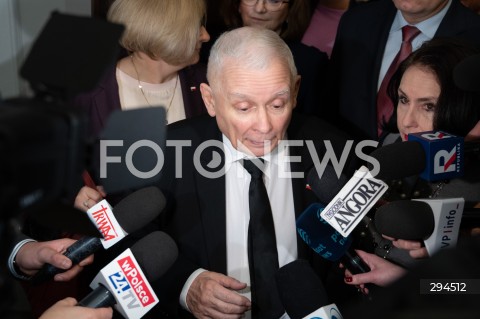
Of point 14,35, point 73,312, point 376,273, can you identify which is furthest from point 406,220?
point 14,35

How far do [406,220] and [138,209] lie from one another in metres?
0.63

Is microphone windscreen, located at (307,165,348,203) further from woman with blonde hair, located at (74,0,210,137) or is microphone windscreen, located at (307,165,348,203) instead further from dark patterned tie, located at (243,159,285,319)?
woman with blonde hair, located at (74,0,210,137)

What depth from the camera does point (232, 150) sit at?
1903mm

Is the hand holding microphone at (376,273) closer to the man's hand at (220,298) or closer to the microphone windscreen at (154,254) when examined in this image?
the man's hand at (220,298)

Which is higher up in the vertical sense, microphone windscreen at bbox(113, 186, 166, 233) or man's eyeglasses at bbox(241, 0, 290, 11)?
man's eyeglasses at bbox(241, 0, 290, 11)

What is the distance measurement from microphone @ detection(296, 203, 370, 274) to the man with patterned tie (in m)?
0.20

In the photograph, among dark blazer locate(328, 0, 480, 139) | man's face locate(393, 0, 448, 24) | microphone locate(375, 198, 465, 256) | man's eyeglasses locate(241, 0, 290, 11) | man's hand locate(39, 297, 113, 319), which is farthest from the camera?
man's eyeglasses locate(241, 0, 290, 11)

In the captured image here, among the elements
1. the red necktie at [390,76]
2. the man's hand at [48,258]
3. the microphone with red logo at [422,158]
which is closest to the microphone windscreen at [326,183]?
the microphone with red logo at [422,158]

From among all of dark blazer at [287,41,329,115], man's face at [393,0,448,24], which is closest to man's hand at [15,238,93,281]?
dark blazer at [287,41,329,115]

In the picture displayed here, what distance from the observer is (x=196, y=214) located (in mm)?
1876

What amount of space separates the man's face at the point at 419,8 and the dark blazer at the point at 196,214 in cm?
76

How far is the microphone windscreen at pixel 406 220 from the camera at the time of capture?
1449mm

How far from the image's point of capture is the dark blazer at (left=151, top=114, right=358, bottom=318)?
73.1 inches

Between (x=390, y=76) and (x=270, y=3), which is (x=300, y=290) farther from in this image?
(x=270, y=3)
